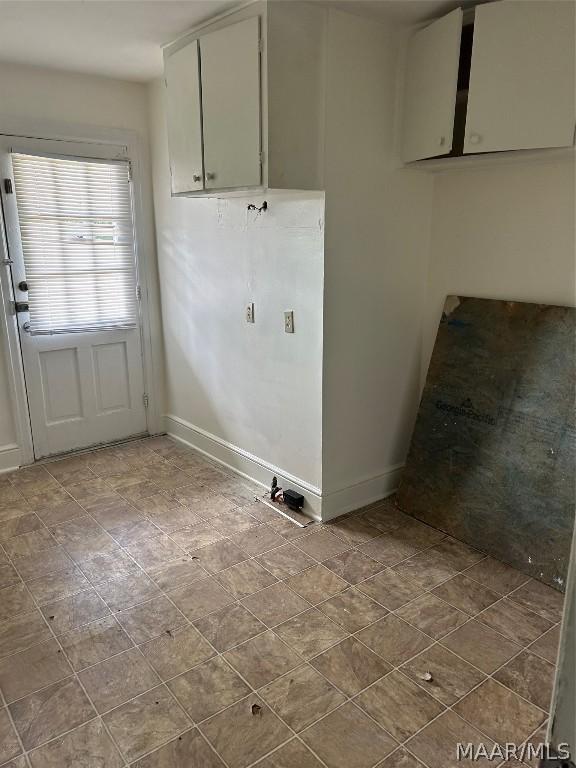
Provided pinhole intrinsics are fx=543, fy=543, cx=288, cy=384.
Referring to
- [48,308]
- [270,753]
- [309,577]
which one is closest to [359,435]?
[309,577]

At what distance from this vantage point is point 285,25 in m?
2.28

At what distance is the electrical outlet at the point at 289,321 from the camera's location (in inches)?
114

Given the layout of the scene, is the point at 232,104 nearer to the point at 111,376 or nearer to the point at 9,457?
the point at 111,376

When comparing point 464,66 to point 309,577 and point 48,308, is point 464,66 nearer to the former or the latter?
point 309,577

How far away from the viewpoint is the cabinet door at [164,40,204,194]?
2686 mm

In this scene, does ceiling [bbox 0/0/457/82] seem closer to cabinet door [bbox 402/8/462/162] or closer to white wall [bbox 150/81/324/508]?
cabinet door [bbox 402/8/462/162]

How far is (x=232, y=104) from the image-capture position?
8.12ft

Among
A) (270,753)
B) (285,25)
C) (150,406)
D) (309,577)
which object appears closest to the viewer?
(270,753)

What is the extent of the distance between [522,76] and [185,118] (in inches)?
63.3

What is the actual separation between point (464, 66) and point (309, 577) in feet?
8.12

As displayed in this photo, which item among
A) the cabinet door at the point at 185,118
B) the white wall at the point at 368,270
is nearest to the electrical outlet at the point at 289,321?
the white wall at the point at 368,270

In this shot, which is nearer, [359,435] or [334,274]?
[334,274]
